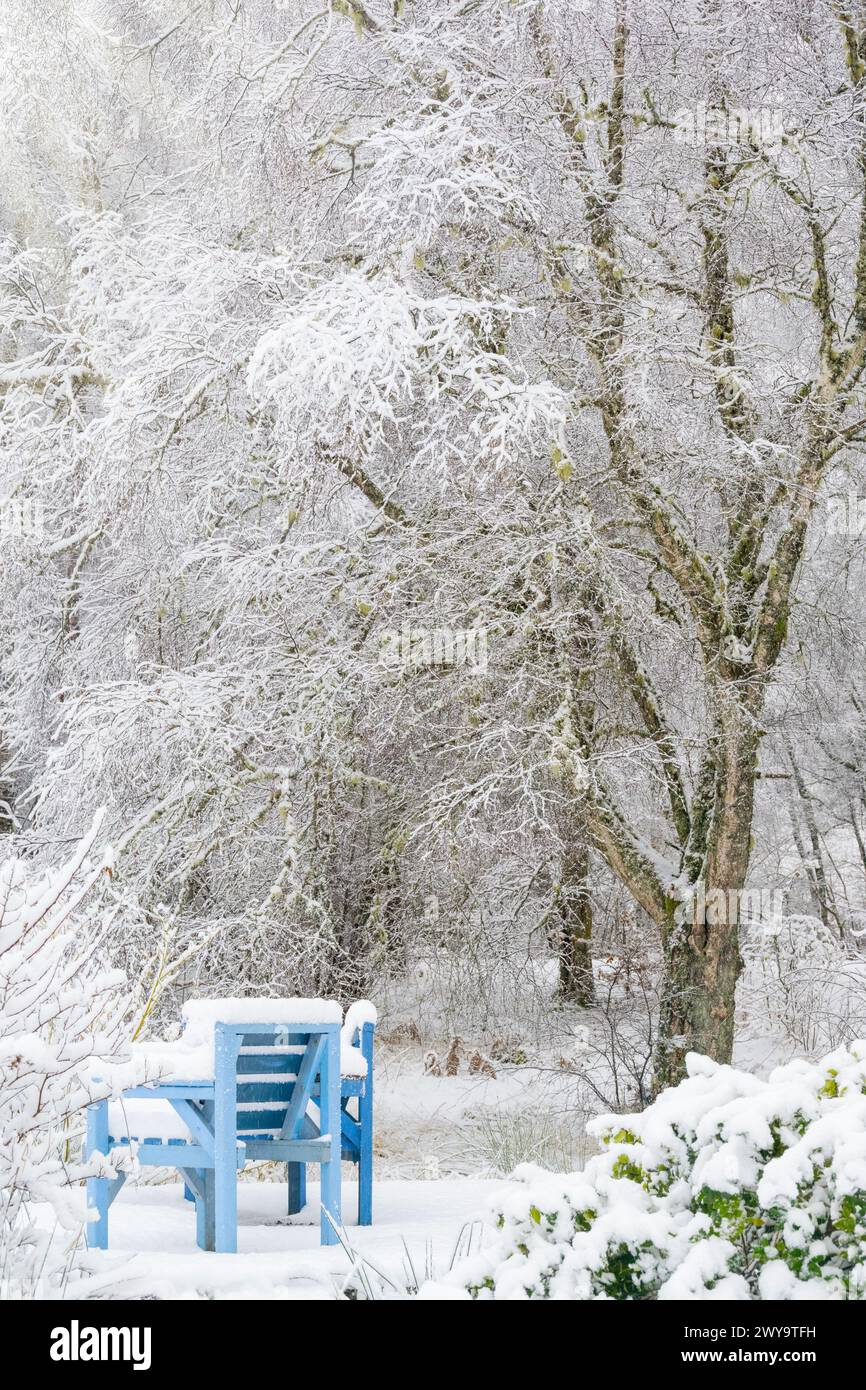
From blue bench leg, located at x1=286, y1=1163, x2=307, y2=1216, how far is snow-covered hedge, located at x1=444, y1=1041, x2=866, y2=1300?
7.28 feet

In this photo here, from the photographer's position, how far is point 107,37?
9.85m

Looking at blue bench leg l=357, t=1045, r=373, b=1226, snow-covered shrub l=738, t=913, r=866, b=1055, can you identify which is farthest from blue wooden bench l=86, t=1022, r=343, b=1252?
snow-covered shrub l=738, t=913, r=866, b=1055

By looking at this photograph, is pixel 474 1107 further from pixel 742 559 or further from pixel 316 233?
pixel 316 233

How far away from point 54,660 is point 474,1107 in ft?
13.1

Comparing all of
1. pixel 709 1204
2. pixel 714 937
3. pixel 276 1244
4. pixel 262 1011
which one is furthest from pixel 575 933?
pixel 709 1204

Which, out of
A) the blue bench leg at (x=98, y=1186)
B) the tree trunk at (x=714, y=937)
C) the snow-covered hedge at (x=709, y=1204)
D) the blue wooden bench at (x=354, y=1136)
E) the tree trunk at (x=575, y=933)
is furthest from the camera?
the tree trunk at (x=575, y=933)

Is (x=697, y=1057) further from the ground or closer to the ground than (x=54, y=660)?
closer to the ground

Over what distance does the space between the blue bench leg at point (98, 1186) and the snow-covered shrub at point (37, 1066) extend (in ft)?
2.33

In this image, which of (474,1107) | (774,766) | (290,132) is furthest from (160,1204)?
(774,766)

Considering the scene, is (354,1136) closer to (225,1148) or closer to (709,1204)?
(225,1148)

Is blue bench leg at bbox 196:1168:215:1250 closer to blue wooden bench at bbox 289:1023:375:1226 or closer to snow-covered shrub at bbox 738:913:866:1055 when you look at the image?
blue wooden bench at bbox 289:1023:375:1226

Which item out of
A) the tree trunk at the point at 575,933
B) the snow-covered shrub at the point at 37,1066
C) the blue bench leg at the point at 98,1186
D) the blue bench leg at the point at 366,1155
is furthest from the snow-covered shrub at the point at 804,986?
the snow-covered shrub at the point at 37,1066

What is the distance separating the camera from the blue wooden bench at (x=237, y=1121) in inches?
168

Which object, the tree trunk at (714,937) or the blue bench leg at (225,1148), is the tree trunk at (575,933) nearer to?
the tree trunk at (714,937)
